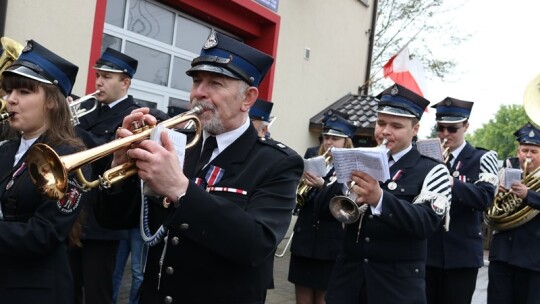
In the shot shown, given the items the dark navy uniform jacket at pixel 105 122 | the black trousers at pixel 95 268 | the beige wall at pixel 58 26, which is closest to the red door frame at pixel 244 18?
the beige wall at pixel 58 26

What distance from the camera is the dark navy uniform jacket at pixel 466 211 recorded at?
16.7ft

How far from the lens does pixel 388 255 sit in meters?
3.78

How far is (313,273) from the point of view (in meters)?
5.86

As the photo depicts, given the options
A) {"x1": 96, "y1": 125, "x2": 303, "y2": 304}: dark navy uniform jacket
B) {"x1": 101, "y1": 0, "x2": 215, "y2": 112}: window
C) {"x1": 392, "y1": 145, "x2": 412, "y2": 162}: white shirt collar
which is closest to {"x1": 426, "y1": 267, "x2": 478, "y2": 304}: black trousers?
{"x1": 392, "y1": 145, "x2": 412, "y2": 162}: white shirt collar

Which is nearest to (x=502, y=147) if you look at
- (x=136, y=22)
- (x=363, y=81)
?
(x=363, y=81)

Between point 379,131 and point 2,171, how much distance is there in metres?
2.52

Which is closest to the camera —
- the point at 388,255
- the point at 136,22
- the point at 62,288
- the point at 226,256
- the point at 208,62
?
the point at 226,256

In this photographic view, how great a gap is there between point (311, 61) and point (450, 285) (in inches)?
268

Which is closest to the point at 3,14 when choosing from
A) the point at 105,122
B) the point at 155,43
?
the point at 105,122

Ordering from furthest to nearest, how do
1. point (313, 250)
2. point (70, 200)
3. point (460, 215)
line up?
1. point (313, 250)
2. point (460, 215)
3. point (70, 200)

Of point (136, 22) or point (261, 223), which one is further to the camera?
point (136, 22)

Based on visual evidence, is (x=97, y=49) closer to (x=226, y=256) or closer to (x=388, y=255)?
(x=388, y=255)

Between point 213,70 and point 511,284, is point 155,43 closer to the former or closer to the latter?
point 511,284

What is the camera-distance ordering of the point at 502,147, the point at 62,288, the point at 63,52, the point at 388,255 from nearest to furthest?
1. the point at 62,288
2. the point at 388,255
3. the point at 63,52
4. the point at 502,147
